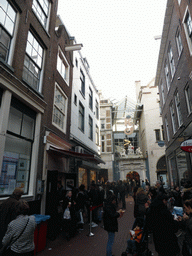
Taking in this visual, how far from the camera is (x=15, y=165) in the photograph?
20.0ft

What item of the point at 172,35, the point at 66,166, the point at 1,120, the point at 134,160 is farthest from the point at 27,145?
the point at 134,160

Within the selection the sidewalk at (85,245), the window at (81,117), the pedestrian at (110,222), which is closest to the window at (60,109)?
the window at (81,117)

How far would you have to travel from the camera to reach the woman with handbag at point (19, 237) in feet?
9.34

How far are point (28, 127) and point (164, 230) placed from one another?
5.92 meters

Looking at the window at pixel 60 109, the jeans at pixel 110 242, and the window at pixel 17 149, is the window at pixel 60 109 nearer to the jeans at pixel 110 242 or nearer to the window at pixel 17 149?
the window at pixel 17 149

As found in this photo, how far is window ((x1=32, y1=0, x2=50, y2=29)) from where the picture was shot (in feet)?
27.6

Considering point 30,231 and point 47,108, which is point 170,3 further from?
point 30,231

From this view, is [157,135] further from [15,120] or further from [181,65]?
[15,120]

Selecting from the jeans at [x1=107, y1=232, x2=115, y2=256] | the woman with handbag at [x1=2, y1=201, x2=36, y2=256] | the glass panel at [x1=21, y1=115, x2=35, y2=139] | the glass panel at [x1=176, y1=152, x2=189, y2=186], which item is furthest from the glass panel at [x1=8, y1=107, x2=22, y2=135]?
the glass panel at [x1=176, y1=152, x2=189, y2=186]

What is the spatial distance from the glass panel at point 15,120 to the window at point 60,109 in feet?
10.2

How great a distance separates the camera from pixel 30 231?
9.82 feet

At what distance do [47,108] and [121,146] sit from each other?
2683 cm

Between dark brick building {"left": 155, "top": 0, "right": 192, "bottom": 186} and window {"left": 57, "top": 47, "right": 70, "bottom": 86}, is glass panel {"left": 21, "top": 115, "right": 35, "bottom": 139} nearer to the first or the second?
window {"left": 57, "top": 47, "right": 70, "bottom": 86}

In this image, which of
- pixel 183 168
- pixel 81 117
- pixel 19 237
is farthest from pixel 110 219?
pixel 81 117
